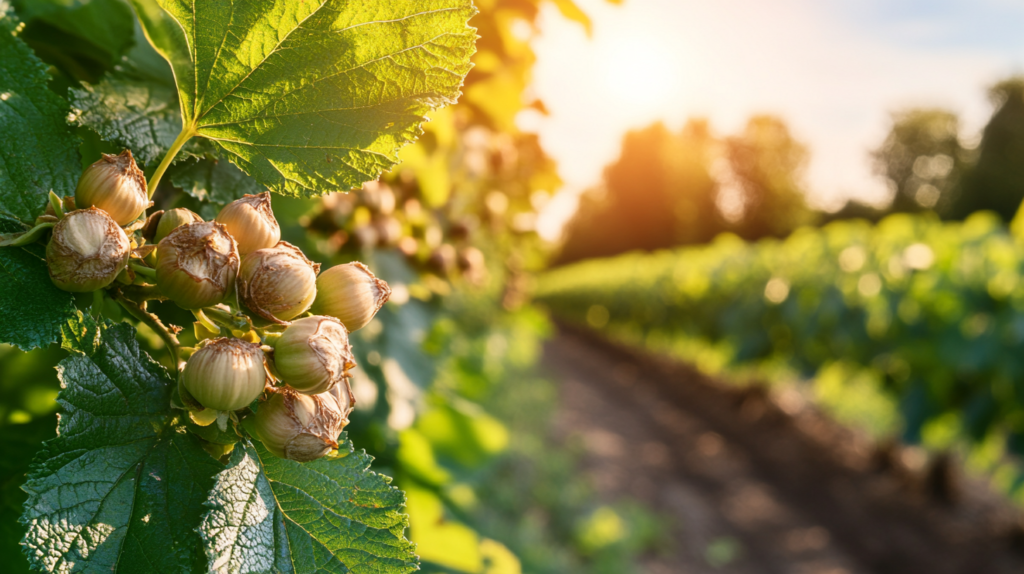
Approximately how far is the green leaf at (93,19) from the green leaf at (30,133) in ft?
0.62

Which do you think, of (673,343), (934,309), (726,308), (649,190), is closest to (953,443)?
(934,309)

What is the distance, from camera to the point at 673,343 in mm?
16703

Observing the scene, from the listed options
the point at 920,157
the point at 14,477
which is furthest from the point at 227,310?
the point at 920,157

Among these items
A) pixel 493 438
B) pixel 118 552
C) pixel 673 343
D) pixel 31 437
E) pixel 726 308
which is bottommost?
pixel 118 552

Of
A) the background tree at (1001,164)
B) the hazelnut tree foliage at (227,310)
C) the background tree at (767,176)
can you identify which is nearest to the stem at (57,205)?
the hazelnut tree foliage at (227,310)

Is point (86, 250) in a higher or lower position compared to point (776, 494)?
lower

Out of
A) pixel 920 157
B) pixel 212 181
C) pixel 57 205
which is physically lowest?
pixel 57 205

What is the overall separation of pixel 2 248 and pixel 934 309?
7.00m

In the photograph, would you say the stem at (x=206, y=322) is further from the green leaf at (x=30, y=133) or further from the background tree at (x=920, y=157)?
the background tree at (x=920, y=157)

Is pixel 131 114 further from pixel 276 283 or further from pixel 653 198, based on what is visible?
pixel 653 198

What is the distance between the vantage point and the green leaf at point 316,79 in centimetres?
40

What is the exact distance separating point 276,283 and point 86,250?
10 cm

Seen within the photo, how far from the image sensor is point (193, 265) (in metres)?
0.35

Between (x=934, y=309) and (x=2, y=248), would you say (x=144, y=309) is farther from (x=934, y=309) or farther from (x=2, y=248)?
(x=934, y=309)
